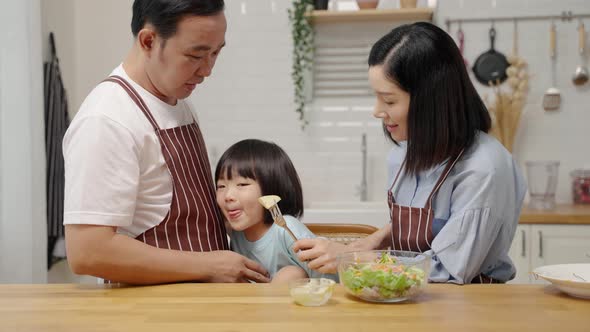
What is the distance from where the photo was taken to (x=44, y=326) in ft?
4.53

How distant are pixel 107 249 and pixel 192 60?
60 cm

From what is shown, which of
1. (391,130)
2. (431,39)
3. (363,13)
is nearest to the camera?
(431,39)

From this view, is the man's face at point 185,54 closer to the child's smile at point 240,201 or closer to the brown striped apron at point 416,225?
the child's smile at point 240,201

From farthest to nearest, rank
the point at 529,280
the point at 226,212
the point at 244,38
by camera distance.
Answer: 1. the point at 244,38
2. the point at 529,280
3. the point at 226,212

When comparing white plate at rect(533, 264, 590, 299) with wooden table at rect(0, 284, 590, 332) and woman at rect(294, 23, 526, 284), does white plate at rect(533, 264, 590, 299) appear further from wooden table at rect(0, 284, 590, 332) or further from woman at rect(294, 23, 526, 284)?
woman at rect(294, 23, 526, 284)

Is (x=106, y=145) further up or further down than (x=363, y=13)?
further down


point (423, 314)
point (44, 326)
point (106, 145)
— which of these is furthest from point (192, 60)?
point (423, 314)

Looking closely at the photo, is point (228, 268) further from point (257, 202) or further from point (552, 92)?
point (552, 92)

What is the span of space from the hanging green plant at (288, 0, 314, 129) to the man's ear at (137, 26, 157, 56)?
245 cm

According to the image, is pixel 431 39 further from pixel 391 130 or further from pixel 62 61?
pixel 62 61

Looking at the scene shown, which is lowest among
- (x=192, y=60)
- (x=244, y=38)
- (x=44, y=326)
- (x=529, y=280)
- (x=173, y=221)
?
(x=529, y=280)

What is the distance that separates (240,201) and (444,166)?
2.39 ft

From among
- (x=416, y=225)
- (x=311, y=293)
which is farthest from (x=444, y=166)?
(x=311, y=293)

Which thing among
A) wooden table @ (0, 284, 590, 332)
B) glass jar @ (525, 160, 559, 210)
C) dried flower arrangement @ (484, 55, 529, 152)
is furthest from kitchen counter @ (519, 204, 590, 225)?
wooden table @ (0, 284, 590, 332)
